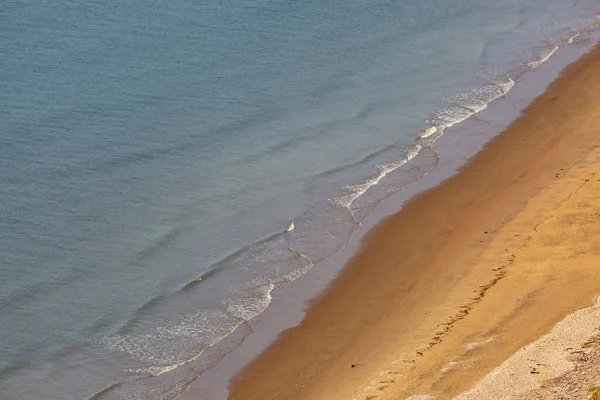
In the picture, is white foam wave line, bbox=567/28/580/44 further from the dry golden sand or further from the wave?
the wave

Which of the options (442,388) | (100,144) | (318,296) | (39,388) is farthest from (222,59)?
(442,388)

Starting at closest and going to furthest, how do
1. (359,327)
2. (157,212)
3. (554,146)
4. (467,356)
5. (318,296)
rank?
(467,356), (359,327), (318,296), (157,212), (554,146)

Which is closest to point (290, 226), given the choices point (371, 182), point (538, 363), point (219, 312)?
point (371, 182)

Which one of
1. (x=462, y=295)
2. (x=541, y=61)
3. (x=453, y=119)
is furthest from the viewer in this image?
(x=541, y=61)

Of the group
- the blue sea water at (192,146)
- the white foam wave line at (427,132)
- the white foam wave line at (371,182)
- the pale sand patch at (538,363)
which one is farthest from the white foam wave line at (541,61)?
the pale sand patch at (538,363)

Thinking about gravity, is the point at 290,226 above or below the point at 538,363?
above

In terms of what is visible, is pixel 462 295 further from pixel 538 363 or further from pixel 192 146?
pixel 192 146

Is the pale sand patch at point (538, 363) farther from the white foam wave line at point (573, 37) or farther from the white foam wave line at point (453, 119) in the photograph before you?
the white foam wave line at point (573, 37)

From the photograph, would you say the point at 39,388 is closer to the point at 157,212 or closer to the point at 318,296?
the point at 318,296
